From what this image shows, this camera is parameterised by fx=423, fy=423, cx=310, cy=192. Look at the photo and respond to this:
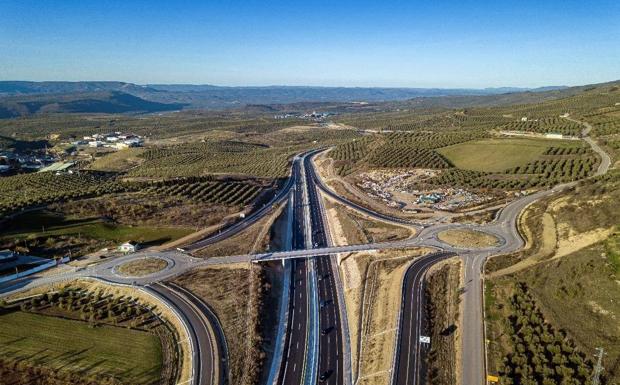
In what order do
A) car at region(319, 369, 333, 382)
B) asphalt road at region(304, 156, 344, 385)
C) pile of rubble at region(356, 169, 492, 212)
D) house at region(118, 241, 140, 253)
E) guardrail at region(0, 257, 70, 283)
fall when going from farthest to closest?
pile of rubble at region(356, 169, 492, 212) → house at region(118, 241, 140, 253) → guardrail at region(0, 257, 70, 283) → asphalt road at region(304, 156, 344, 385) → car at region(319, 369, 333, 382)

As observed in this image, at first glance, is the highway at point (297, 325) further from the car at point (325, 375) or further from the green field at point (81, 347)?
the green field at point (81, 347)

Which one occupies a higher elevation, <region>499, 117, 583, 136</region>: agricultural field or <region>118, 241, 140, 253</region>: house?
<region>499, 117, 583, 136</region>: agricultural field

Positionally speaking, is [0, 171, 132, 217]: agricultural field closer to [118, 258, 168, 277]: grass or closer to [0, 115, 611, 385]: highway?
[118, 258, 168, 277]: grass

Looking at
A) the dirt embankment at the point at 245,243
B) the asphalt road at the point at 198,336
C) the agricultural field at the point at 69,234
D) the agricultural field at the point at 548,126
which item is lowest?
the asphalt road at the point at 198,336

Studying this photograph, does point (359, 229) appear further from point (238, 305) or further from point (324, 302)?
point (238, 305)

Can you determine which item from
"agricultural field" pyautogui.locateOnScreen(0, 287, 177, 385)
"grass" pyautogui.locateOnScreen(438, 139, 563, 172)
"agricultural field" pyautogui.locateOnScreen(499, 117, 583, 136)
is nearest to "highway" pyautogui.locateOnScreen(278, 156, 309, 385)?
"agricultural field" pyautogui.locateOnScreen(0, 287, 177, 385)

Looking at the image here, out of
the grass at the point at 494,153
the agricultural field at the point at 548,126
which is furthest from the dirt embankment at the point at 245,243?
the agricultural field at the point at 548,126
